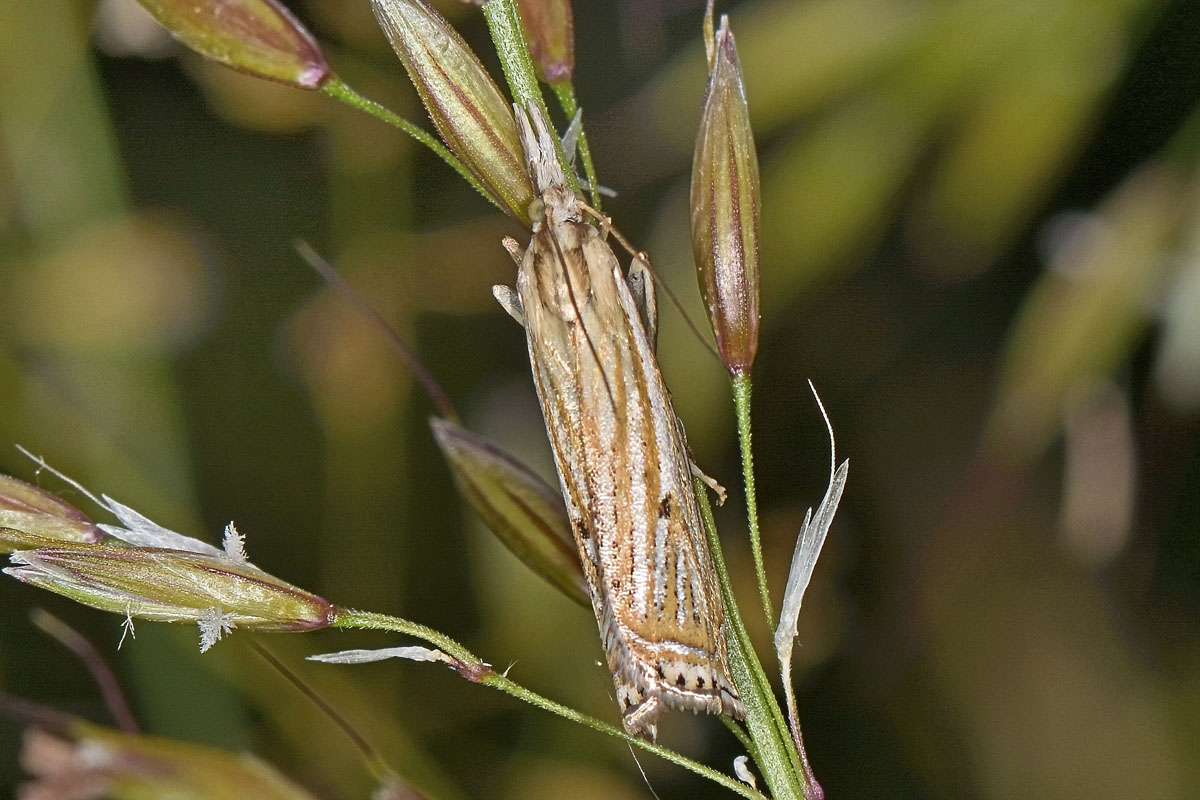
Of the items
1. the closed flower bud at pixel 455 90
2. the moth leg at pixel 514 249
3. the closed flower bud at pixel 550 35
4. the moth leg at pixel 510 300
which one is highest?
the closed flower bud at pixel 550 35

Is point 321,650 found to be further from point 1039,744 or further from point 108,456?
point 1039,744

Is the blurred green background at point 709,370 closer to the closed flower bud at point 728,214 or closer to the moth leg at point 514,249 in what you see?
the moth leg at point 514,249

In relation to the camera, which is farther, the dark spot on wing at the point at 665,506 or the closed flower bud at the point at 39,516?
the dark spot on wing at the point at 665,506

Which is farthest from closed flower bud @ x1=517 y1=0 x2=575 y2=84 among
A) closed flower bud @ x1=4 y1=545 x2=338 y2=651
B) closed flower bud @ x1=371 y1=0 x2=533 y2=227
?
closed flower bud @ x1=4 y1=545 x2=338 y2=651

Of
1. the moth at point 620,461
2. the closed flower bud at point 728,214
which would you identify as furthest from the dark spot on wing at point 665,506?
the closed flower bud at point 728,214

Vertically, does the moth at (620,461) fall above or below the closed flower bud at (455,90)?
below

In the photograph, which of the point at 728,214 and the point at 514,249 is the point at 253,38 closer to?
the point at 514,249

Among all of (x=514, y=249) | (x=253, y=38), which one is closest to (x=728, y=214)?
(x=514, y=249)

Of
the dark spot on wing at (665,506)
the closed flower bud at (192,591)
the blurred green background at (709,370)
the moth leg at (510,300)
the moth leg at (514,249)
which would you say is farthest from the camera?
the blurred green background at (709,370)
